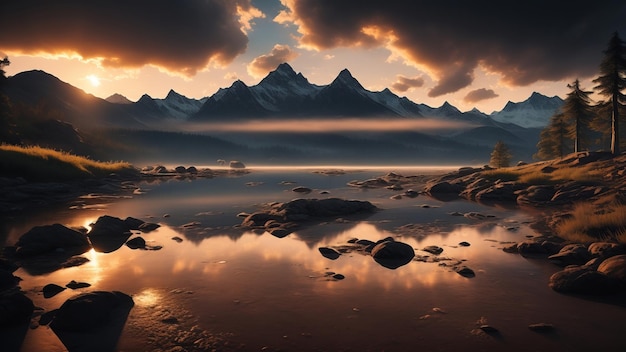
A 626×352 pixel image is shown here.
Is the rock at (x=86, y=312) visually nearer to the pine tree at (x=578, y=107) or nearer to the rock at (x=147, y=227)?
the rock at (x=147, y=227)

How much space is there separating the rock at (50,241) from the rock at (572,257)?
22.0m

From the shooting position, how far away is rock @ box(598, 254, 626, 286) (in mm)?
12266

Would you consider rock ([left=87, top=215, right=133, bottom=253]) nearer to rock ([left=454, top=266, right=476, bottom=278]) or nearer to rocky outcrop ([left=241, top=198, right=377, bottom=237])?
rocky outcrop ([left=241, top=198, right=377, bottom=237])

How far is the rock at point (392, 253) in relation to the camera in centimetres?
1656

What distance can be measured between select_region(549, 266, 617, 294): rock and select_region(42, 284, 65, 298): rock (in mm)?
17001

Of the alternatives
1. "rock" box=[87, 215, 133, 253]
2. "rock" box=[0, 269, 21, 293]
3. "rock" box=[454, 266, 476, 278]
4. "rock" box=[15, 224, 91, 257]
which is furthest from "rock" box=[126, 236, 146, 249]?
"rock" box=[454, 266, 476, 278]

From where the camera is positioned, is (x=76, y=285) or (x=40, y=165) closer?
(x=76, y=285)

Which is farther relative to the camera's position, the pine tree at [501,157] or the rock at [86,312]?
the pine tree at [501,157]

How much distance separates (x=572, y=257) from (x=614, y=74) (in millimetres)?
47376

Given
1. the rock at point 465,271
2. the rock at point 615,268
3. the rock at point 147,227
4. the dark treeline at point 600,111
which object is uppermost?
the dark treeline at point 600,111

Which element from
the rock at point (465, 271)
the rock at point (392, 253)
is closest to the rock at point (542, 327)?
the rock at point (465, 271)

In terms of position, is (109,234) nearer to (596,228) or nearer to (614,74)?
(596,228)

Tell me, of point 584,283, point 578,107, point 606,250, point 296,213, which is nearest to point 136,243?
point 296,213

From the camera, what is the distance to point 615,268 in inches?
499
